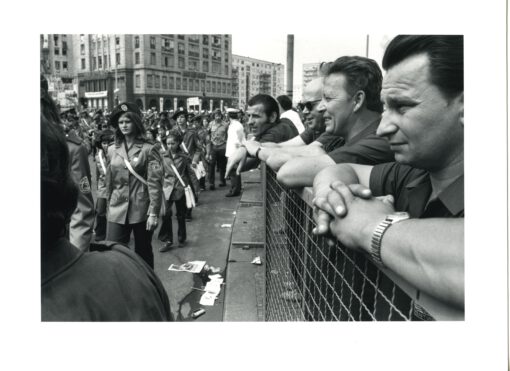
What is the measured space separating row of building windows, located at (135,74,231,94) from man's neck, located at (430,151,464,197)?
38.5 meters

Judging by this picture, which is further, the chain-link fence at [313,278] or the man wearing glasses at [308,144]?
the man wearing glasses at [308,144]

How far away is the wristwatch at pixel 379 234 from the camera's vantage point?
Result: 100cm

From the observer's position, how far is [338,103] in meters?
2.33

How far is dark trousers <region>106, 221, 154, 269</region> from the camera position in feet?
14.4

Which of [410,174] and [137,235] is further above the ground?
[410,174]

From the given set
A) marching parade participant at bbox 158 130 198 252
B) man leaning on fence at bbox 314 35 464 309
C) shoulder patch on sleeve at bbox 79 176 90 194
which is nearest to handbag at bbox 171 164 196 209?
marching parade participant at bbox 158 130 198 252

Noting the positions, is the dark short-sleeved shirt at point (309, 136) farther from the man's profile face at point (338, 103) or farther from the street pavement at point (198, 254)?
the street pavement at point (198, 254)

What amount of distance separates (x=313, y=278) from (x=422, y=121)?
2.72ft

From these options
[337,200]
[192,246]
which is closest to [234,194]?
[192,246]

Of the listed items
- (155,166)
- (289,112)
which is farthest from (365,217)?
(289,112)

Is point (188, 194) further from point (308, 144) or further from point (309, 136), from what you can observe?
point (308, 144)

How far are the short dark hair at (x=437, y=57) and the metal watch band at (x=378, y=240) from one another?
0.60 meters

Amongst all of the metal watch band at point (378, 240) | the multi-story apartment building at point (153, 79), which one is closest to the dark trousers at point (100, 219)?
the metal watch band at point (378, 240)

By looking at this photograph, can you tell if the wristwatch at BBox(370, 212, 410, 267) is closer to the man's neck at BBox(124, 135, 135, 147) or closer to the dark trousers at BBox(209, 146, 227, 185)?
the man's neck at BBox(124, 135, 135, 147)
